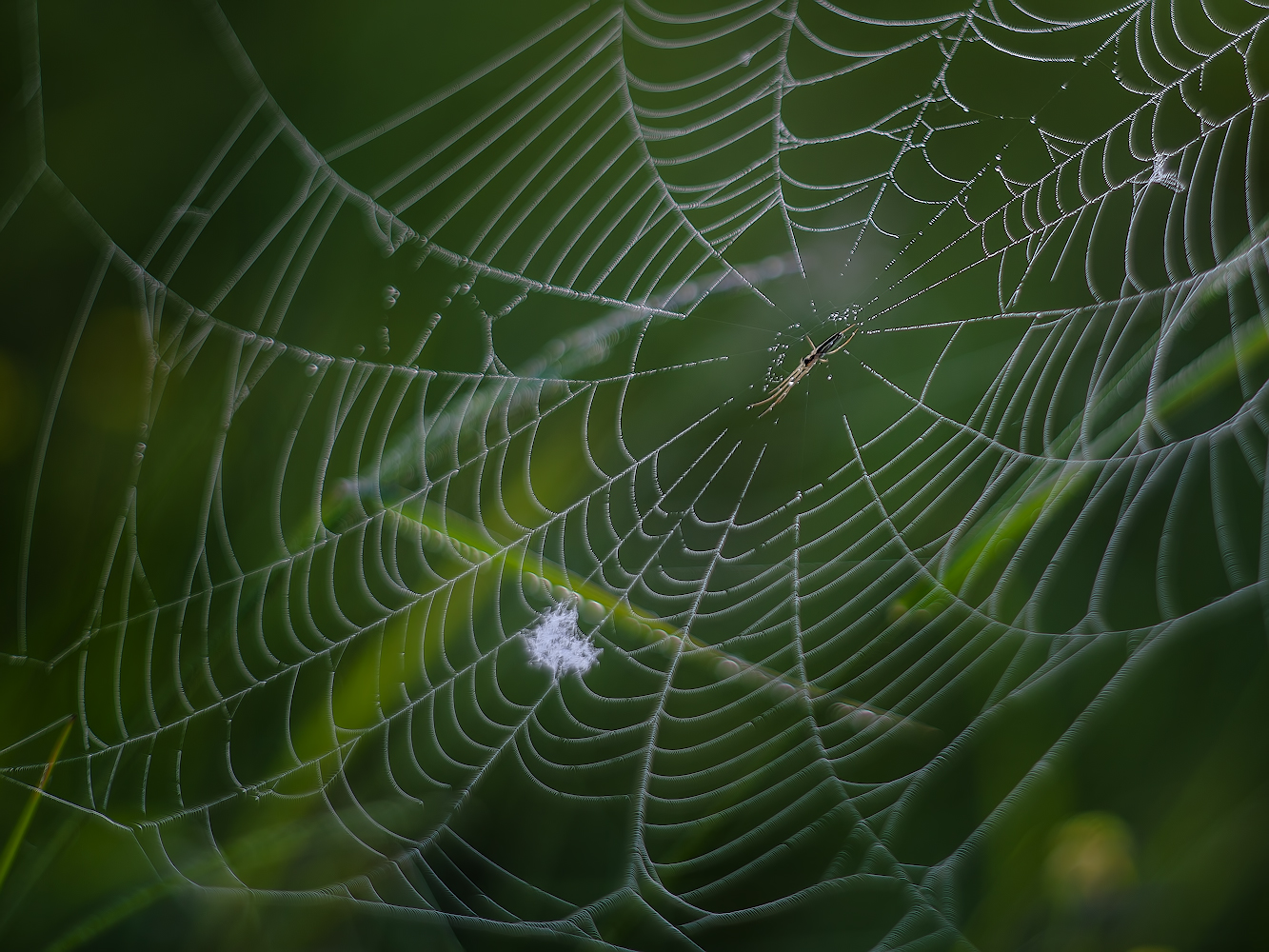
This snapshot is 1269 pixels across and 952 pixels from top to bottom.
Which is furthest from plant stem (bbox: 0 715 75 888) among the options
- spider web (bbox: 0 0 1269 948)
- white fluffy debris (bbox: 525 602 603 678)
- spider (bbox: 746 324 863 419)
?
spider (bbox: 746 324 863 419)

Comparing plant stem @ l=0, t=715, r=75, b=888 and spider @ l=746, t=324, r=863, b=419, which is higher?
spider @ l=746, t=324, r=863, b=419

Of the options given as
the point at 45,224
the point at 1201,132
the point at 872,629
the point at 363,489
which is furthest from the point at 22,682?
the point at 1201,132

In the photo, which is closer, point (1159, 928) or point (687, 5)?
point (1159, 928)

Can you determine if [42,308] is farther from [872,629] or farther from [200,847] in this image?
[872,629]

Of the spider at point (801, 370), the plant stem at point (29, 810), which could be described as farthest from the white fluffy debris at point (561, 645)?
the plant stem at point (29, 810)

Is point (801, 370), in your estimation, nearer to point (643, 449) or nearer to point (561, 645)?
point (643, 449)

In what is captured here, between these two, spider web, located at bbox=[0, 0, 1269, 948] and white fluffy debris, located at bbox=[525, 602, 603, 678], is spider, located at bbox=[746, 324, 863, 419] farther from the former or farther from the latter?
white fluffy debris, located at bbox=[525, 602, 603, 678]
